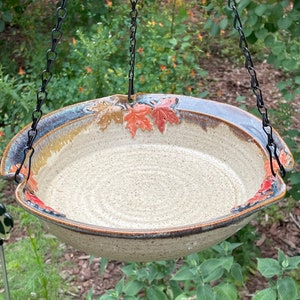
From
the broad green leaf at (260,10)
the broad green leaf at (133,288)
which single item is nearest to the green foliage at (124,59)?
the broad green leaf at (260,10)

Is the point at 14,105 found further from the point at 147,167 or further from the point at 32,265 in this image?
the point at 147,167

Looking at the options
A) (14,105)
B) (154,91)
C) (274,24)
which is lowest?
(14,105)

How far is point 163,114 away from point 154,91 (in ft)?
4.68

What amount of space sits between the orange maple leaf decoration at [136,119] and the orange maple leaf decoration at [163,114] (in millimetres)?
28

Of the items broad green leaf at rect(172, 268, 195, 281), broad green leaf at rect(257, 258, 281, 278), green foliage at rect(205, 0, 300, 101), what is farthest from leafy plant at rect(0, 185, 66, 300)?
green foliage at rect(205, 0, 300, 101)

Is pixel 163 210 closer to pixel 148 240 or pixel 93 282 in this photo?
pixel 148 240

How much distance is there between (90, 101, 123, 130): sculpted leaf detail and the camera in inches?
74.7

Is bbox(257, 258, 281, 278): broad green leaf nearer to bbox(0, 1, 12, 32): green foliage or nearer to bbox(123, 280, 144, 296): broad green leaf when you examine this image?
bbox(123, 280, 144, 296): broad green leaf

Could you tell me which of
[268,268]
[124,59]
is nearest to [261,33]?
[268,268]

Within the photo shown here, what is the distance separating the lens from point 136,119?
195 cm

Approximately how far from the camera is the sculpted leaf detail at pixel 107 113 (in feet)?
6.23

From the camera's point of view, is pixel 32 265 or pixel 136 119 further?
pixel 32 265

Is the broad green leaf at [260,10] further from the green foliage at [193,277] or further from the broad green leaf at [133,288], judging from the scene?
the broad green leaf at [133,288]

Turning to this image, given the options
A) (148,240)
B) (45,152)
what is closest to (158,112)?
A: (45,152)
